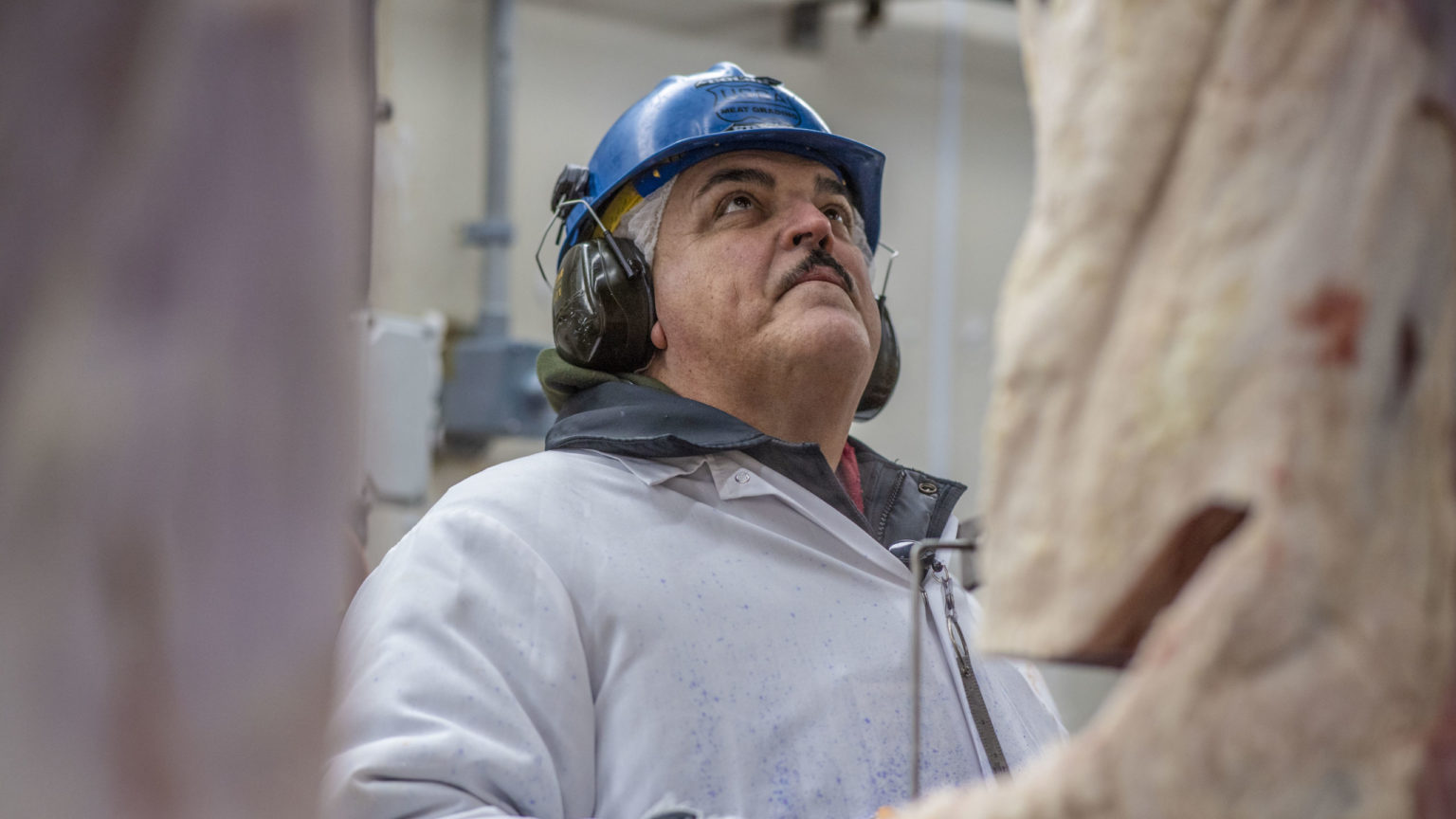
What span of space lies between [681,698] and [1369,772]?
821mm

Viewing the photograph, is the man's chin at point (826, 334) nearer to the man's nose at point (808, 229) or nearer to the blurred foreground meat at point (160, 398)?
the man's nose at point (808, 229)

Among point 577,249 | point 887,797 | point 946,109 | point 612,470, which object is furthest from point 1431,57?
point 946,109

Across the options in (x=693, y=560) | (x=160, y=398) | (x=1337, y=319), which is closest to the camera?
(x=160, y=398)

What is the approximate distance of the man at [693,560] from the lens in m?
1.18

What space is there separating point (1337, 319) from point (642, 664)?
87 cm

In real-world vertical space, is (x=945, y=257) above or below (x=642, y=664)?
above

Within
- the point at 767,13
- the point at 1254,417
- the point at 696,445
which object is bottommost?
the point at 696,445

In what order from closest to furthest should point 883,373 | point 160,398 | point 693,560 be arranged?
point 160,398 → point 693,560 → point 883,373

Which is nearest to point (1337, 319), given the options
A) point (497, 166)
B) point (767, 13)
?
point (497, 166)

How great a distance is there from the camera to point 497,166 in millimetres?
3814

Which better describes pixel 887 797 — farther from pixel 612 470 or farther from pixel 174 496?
pixel 174 496

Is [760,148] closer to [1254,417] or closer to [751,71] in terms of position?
[1254,417]

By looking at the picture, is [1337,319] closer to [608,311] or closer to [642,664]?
[642,664]

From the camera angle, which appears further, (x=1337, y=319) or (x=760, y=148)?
(x=760, y=148)
